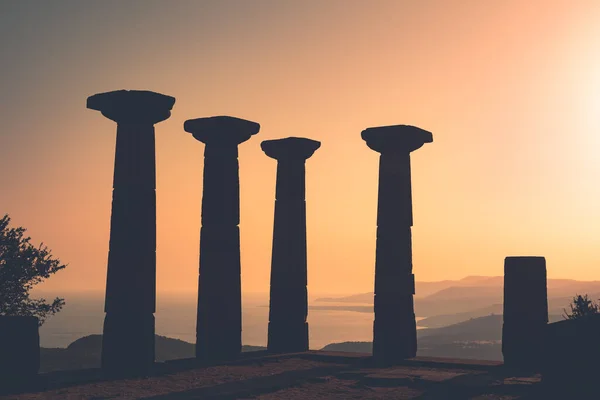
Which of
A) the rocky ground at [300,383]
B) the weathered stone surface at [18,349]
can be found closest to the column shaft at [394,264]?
the rocky ground at [300,383]

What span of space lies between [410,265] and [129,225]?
972cm

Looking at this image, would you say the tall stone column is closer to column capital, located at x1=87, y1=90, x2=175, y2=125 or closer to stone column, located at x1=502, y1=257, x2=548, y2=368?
stone column, located at x1=502, y1=257, x2=548, y2=368

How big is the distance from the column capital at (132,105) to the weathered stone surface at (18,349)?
6.33 m

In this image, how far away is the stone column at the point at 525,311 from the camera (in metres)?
23.9

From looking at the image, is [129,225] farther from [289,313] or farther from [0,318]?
[289,313]

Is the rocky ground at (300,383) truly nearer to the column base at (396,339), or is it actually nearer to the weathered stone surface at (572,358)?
the weathered stone surface at (572,358)

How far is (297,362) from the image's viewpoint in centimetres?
2536

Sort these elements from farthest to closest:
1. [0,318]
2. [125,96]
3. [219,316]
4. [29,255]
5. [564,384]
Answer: [29,255] → [219,316] → [125,96] → [0,318] → [564,384]

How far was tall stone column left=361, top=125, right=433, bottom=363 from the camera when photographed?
2731 cm

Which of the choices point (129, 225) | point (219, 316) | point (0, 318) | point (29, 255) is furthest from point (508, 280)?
point (29, 255)

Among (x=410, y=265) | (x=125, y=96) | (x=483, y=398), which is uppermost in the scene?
(x=125, y=96)

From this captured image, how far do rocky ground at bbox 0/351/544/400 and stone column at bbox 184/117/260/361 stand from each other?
1.68 meters

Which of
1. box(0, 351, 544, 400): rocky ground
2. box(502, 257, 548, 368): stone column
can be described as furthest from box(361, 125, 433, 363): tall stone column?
box(502, 257, 548, 368): stone column

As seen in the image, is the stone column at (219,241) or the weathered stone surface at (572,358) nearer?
the weathered stone surface at (572,358)
